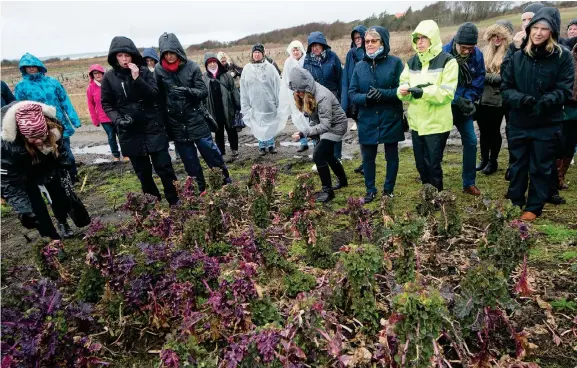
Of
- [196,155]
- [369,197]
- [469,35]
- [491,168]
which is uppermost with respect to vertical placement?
[469,35]

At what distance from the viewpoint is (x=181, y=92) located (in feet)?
15.8

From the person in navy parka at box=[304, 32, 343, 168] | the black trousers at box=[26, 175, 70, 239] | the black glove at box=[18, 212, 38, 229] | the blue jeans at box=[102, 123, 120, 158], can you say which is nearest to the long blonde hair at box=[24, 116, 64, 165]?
the black trousers at box=[26, 175, 70, 239]

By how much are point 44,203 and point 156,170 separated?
1275 millimetres

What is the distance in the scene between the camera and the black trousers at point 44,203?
165 inches

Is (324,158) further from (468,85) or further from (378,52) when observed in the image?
(468,85)

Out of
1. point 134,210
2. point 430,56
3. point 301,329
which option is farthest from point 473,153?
point 134,210

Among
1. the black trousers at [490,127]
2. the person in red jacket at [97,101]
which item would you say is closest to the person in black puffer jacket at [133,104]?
the person in red jacket at [97,101]

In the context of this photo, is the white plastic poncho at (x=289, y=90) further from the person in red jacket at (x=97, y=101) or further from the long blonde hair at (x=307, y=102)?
the person in red jacket at (x=97, y=101)

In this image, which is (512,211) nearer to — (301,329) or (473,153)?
(473,153)

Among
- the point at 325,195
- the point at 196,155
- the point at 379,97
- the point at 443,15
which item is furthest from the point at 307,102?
the point at 443,15

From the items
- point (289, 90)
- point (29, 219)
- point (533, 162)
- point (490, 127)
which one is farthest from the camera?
point (289, 90)

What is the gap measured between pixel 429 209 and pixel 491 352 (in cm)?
143

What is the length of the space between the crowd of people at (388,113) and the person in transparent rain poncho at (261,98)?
1665 mm

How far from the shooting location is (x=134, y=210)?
A: 4.14m
